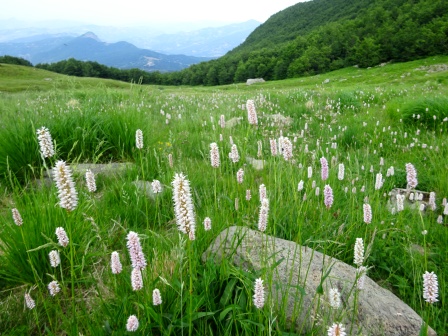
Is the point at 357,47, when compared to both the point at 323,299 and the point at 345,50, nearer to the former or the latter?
the point at 345,50

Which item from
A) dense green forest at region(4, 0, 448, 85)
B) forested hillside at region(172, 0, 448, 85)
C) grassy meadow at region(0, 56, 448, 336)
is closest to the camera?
grassy meadow at region(0, 56, 448, 336)

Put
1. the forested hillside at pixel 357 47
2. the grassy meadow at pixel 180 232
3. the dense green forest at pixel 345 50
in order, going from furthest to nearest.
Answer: the dense green forest at pixel 345 50 < the forested hillside at pixel 357 47 < the grassy meadow at pixel 180 232

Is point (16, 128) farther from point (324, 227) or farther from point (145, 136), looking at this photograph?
point (324, 227)

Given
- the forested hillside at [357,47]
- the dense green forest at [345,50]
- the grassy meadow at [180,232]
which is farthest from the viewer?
the dense green forest at [345,50]

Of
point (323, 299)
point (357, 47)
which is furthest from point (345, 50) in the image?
point (323, 299)

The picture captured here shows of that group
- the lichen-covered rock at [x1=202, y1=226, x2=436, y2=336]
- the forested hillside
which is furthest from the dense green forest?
the lichen-covered rock at [x1=202, y1=226, x2=436, y2=336]

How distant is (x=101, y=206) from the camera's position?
3961 mm

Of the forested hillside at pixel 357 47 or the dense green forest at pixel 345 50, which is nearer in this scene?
the forested hillside at pixel 357 47

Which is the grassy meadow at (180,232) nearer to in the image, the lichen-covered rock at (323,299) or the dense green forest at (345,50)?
the lichen-covered rock at (323,299)

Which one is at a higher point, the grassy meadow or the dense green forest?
the dense green forest

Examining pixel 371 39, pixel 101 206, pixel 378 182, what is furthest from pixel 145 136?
pixel 371 39

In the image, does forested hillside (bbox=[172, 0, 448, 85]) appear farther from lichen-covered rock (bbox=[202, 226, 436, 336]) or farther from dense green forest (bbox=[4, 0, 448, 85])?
lichen-covered rock (bbox=[202, 226, 436, 336])

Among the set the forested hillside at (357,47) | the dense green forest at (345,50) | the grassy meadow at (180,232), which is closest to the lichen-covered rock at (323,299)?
the grassy meadow at (180,232)

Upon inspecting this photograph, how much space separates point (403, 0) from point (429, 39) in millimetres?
46066
